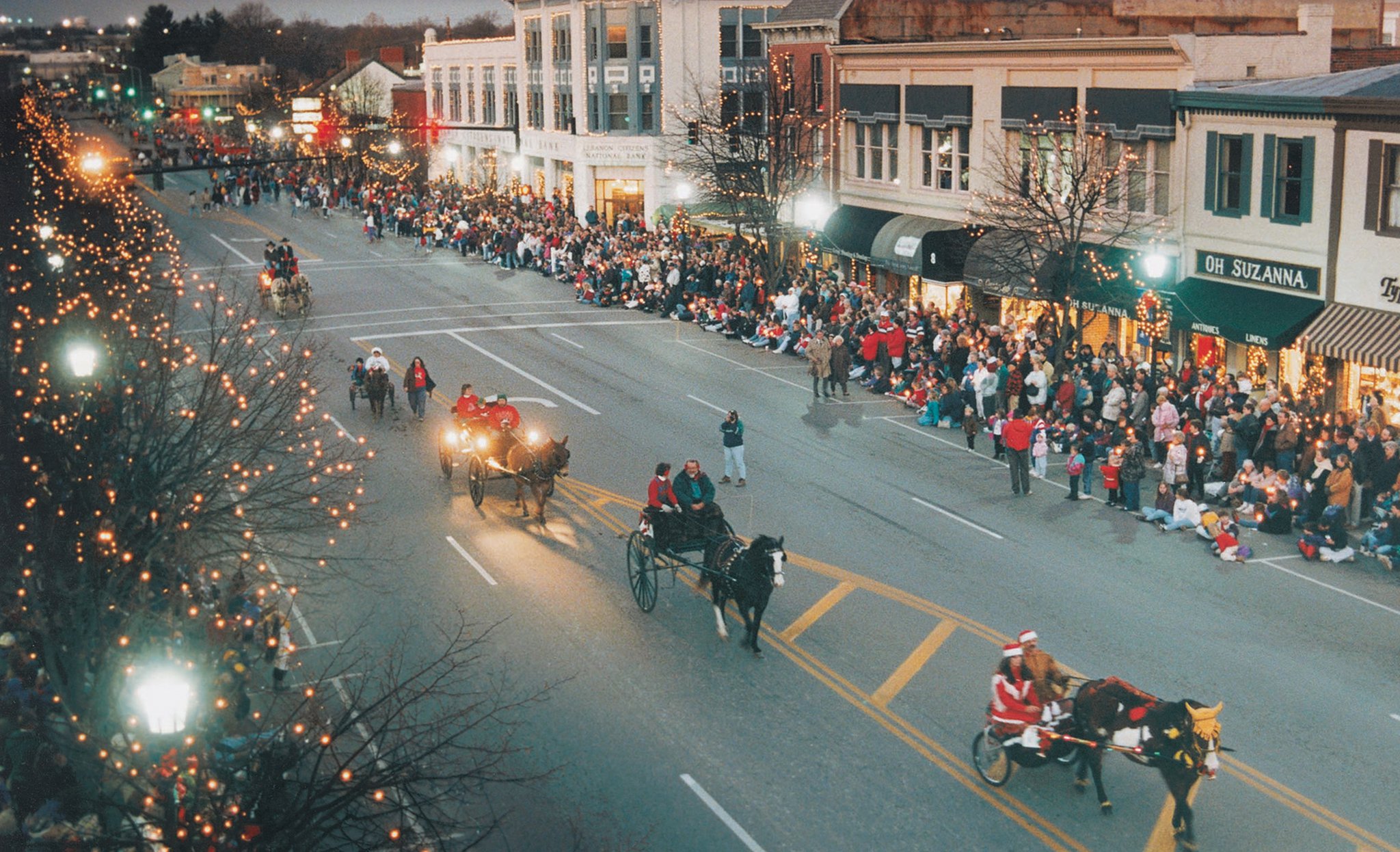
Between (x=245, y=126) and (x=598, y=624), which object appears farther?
(x=245, y=126)

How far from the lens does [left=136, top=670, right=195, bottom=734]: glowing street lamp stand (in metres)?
13.2

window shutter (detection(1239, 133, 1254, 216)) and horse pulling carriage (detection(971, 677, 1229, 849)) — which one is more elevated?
window shutter (detection(1239, 133, 1254, 216))

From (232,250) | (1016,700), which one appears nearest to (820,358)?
(1016,700)

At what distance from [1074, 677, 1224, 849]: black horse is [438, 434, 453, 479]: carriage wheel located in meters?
16.3

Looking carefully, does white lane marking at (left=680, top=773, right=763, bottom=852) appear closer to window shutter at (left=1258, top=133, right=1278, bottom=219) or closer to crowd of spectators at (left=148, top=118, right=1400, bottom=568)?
crowd of spectators at (left=148, top=118, right=1400, bottom=568)

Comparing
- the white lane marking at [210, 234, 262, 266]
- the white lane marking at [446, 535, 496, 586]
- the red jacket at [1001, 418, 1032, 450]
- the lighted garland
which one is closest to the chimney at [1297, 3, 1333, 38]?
the lighted garland

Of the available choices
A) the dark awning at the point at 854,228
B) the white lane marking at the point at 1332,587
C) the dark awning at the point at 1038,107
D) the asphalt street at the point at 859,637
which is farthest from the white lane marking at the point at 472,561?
the dark awning at the point at 854,228

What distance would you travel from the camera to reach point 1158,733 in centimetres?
1462

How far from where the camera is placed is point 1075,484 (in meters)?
27.4

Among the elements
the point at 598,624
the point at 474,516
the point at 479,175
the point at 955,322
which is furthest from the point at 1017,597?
the point at 479,175

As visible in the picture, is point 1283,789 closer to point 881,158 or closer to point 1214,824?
point 1214,824

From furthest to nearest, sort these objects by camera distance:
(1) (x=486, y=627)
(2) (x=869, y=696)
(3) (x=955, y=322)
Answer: (3) (x=955, y=322) → (1) (x=486, y=627) → (2) (x=869, y=696)

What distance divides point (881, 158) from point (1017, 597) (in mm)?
28920

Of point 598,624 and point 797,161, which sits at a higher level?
point 797,161
